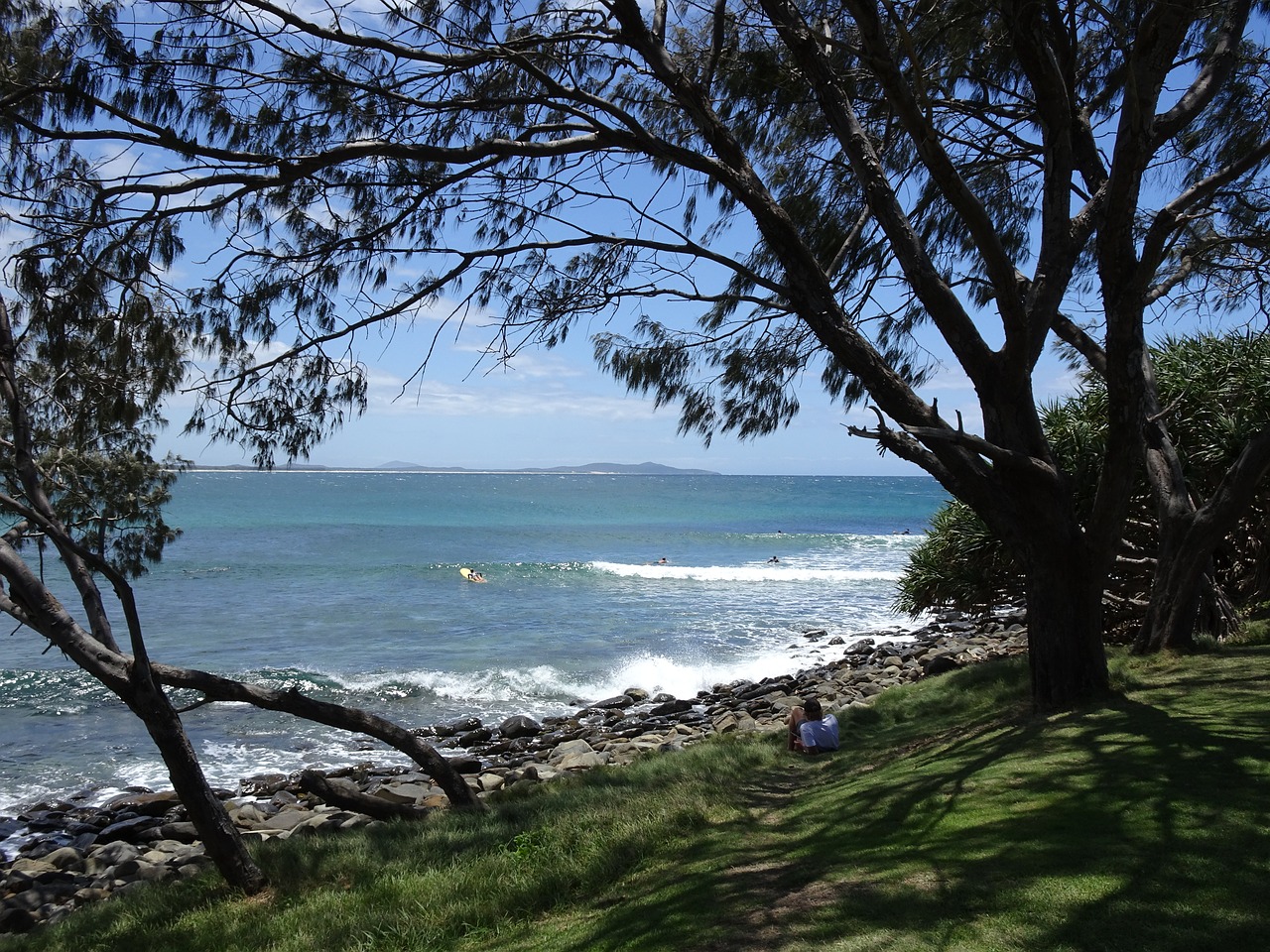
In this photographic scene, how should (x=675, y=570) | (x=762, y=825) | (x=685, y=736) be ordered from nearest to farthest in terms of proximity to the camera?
→ 1. (x=762, y=825)
2. (x=685, y=736)
3. (x=675, y=570)

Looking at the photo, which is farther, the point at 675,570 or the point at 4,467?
the point at 675,570

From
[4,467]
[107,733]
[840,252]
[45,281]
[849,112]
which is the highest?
[849,112]

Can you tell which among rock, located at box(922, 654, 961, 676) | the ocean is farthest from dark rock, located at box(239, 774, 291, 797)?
rock, located at box(922, 654, 961, 676)

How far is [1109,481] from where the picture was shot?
6852 millimetres

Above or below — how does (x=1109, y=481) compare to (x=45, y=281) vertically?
below

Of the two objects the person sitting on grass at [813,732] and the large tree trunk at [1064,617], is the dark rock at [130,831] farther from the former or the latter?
the large tree trunk at [1064,617]

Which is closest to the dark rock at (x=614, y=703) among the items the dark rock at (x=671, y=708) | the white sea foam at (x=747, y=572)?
the dark rock at (x=671, y=708)

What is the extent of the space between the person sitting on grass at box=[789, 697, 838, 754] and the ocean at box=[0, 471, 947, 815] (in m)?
6.86

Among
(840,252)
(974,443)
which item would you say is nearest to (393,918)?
(974,443)

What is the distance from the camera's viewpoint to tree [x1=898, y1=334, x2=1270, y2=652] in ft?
34.9

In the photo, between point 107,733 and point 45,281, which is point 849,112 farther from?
point 107,733

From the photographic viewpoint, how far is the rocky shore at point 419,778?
8.86 m

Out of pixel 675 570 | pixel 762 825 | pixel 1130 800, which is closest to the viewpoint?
pixel 1130 800

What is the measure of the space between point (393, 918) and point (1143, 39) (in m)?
6.90
